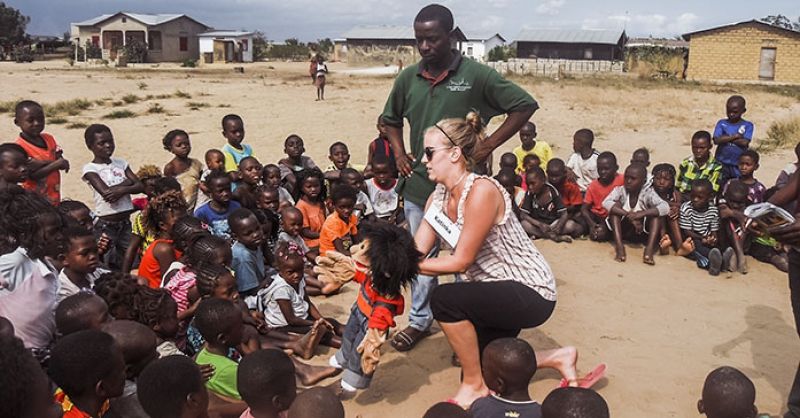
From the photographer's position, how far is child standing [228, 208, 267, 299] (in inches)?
181

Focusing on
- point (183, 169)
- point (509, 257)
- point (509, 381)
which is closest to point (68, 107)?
point (183, 169)

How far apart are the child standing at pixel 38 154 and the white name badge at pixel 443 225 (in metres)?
3.35

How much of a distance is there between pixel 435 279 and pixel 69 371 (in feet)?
7.83

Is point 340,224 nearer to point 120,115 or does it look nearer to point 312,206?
point 312,206

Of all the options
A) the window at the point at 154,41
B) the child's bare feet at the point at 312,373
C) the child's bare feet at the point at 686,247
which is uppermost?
the window at the point at 154,41

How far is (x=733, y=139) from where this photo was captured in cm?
737

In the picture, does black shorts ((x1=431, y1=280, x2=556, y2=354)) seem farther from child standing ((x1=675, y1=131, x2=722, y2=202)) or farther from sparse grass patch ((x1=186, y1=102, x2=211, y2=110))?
sparse grass patch ((x1=186, y1=102, x2=211, y2=110))

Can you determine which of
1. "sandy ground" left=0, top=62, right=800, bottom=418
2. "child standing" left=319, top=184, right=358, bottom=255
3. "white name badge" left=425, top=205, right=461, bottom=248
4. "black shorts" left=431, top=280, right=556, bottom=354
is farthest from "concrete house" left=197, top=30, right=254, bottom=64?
"black shorts" left=431, top=280, right=556, bottom=354

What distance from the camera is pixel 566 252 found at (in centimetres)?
666

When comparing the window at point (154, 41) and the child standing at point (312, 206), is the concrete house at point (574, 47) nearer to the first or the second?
the window at point (154, 41)

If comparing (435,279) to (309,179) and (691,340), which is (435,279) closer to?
(691,340)

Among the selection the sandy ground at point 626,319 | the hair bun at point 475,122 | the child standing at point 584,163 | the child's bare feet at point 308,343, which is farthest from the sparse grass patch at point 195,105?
the hair bun at point 475,122

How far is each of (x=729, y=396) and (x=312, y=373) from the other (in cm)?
215

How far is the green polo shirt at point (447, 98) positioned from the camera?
4004 millimetres
